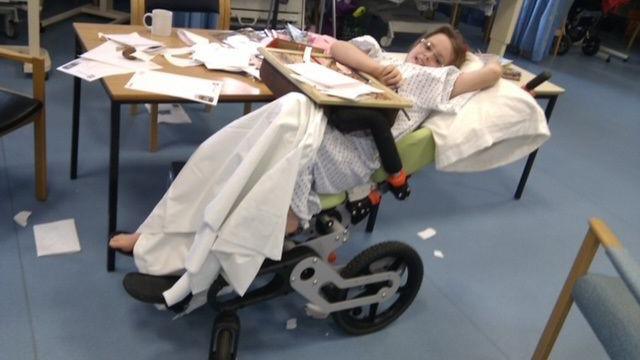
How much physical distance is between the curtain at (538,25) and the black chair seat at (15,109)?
4.35m

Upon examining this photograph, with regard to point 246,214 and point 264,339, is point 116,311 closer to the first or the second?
point 264,339

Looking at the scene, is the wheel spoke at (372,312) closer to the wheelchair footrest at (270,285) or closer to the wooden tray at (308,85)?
the wheelchair footrest at (270,285)

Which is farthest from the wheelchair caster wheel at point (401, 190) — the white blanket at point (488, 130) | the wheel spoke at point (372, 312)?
the wheel spoke at point (372, 312)

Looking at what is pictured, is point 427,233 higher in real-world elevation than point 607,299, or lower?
lower

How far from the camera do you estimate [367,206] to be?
1515mm

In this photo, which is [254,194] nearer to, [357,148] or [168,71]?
[357,148]

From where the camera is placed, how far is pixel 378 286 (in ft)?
5.36

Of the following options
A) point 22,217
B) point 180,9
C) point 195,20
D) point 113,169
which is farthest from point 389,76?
point 195,20

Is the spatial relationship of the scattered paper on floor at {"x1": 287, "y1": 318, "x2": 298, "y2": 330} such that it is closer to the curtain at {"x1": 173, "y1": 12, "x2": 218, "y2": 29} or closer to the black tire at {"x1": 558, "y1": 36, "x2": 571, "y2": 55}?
the curtain at {"x1": 173, "y1": 12, "x2": 218, "y2": 29}

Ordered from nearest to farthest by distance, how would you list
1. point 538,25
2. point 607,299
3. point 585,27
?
1. point 607,299
2. point 538,25
3. point 585,27

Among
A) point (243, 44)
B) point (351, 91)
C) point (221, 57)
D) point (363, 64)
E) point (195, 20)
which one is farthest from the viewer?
point (195, 20)

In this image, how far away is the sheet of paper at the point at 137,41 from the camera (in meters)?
1.81

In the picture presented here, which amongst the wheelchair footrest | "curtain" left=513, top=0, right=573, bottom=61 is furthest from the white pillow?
"curtain" left=513, top=0, right=573, bottom=61

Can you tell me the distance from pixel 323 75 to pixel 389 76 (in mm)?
228
